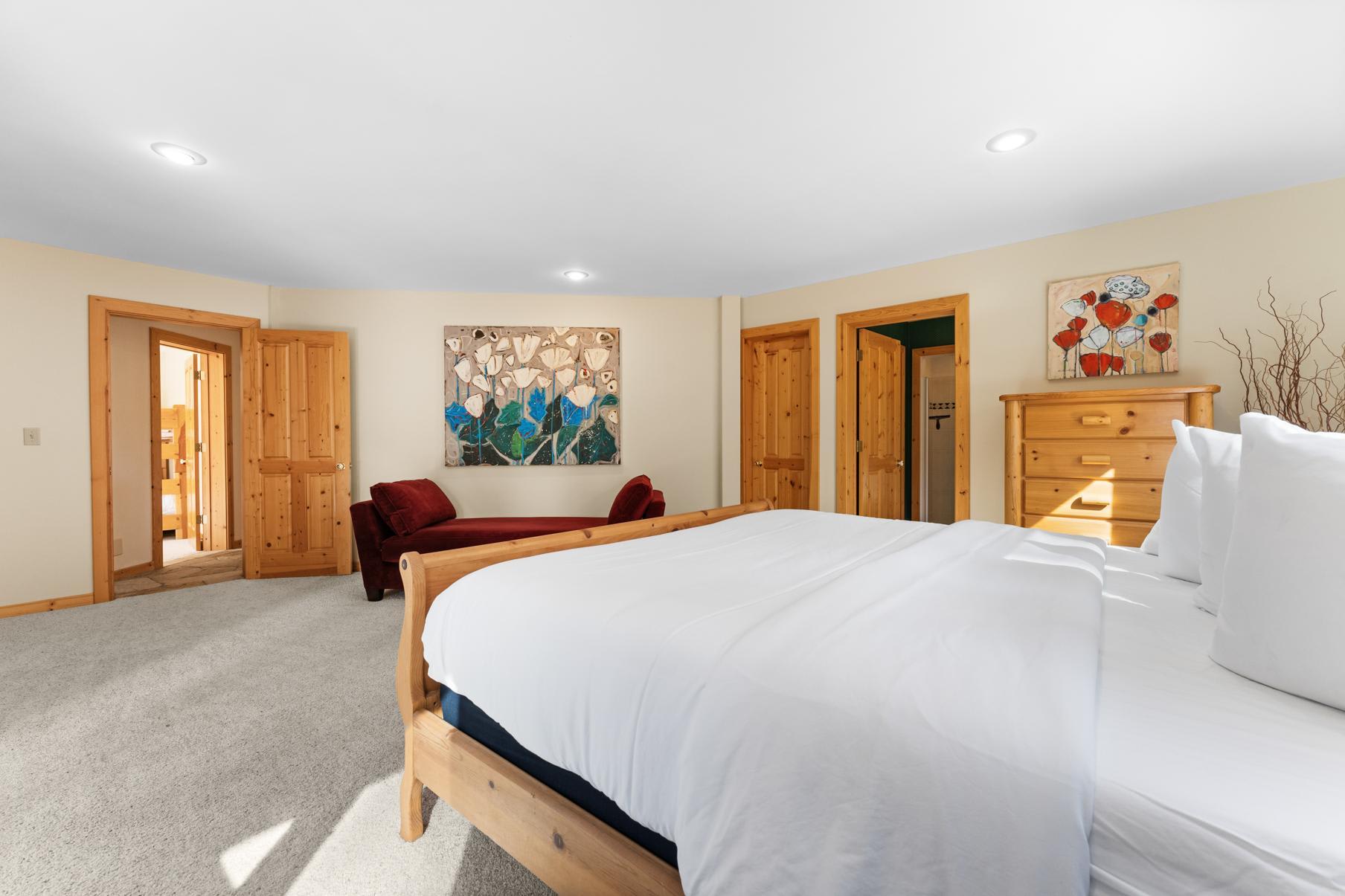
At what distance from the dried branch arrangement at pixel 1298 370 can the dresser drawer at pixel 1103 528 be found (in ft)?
2.92

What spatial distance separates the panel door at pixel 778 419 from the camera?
4918 mm

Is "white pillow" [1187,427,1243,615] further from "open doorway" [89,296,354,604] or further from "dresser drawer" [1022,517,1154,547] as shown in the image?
"open doorway" [89,296,354,604]

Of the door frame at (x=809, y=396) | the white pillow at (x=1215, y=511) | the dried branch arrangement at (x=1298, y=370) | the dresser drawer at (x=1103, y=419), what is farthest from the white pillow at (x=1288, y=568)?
the door frame at (x=809, y=396)

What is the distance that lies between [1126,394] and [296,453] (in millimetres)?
5695

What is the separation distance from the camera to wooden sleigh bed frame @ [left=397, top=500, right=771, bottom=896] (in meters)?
1.15

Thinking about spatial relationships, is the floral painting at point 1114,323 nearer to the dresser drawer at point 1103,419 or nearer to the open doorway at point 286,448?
the dresser drawer at point 1103,419

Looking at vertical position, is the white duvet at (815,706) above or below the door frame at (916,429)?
below

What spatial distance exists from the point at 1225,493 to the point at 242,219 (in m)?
4.58

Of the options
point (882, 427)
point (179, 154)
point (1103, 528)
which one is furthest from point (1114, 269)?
point (179, 154)

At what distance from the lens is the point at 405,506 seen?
4.17 m

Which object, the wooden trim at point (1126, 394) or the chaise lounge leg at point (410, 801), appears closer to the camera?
the chaise lounge leg at point (410, 801)

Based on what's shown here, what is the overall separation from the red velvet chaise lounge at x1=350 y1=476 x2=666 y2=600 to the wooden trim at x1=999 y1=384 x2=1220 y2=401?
2.33 m

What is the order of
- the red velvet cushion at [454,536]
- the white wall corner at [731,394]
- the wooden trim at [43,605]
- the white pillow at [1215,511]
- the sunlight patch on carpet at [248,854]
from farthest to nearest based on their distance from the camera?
the white wall corner at [731,394], the red velvet cushion at [454,536], the wooden trim at [43,605], the sunlight patch on carpet at [248,854], the white pillow at [1215,511]

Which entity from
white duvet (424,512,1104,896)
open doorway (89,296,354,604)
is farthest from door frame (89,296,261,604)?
white duvet (424,512,1104,896)
